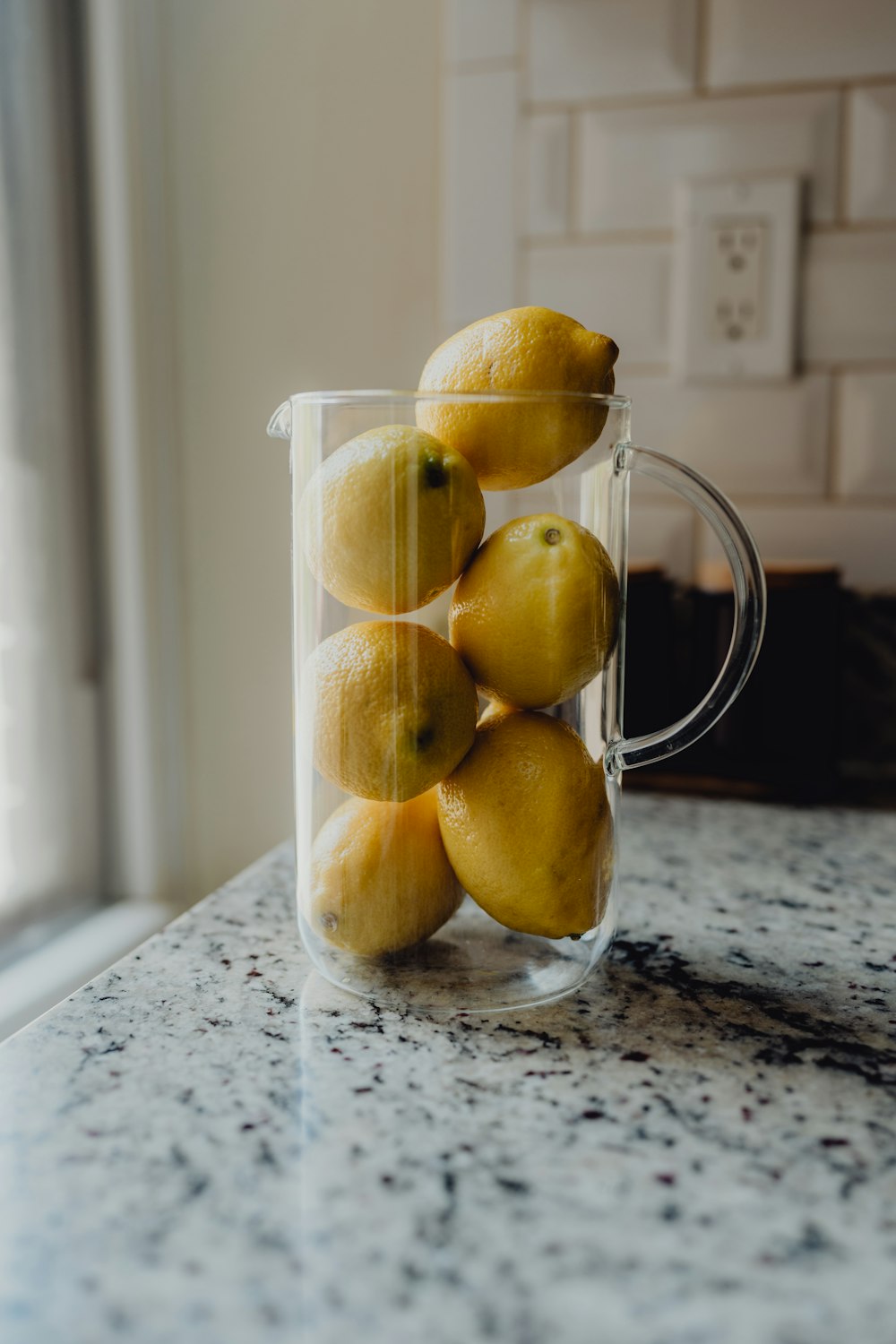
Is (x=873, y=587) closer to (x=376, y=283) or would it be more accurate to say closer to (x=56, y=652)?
(x=376, y=283)

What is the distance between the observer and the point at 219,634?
4.19 feet

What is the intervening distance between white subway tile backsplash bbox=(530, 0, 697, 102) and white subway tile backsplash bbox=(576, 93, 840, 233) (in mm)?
25

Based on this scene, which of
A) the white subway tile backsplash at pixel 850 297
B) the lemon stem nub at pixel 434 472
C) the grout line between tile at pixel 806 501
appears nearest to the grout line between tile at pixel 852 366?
the white subway tile backsplash at pixel 850 297

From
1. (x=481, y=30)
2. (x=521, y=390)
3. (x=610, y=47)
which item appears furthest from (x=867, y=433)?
(x=521, y=390)

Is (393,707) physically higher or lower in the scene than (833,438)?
lower

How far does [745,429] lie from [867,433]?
113mm

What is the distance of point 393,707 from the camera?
0.45 meters

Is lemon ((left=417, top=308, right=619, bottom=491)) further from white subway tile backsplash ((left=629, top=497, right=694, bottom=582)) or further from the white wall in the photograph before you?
the white wall

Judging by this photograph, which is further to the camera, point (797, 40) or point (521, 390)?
point (797, 40)

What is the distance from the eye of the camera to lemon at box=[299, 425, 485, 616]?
439 millimetres

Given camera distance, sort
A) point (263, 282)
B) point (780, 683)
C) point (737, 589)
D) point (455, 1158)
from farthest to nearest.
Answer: point (263, 282) < point (780, 683) < point (737, 589) < point (455, 1158)

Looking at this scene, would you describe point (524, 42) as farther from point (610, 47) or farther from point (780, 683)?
point (780, 683)

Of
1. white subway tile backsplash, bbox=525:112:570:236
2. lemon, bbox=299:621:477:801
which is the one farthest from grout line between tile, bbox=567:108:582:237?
lemon, bbox=299:621:477:801

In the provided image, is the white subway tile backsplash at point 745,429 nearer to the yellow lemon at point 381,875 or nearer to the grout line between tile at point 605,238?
the grout line between tile at point 605,238
